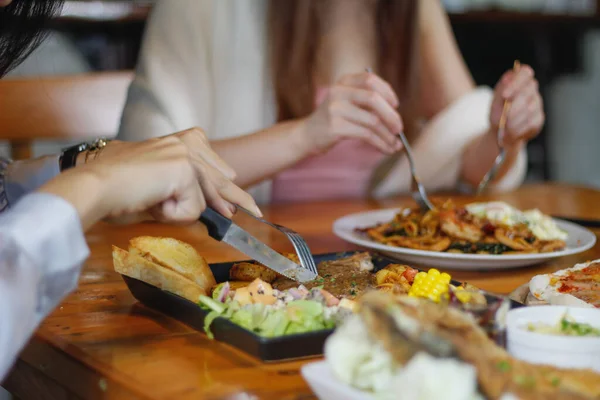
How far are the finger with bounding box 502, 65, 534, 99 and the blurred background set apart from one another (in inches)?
83.0

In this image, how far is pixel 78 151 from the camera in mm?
1348

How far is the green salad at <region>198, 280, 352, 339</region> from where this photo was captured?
0.85m

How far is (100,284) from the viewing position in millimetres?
1252

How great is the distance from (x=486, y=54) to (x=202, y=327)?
3850 mm

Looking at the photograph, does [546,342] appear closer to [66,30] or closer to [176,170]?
[176,170]

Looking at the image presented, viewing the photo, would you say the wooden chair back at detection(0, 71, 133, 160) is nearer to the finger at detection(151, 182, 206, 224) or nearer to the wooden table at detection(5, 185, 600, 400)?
the wooden table at detection(5, 185, 600, 400)

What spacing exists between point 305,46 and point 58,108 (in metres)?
0.77

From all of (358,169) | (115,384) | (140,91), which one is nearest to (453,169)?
(358,169)

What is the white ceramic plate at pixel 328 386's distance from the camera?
2.06ft

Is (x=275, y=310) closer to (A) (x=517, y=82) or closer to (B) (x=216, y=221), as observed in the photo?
(B) (x=216, y=221)

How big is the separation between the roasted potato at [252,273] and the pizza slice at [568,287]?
14.4 inches

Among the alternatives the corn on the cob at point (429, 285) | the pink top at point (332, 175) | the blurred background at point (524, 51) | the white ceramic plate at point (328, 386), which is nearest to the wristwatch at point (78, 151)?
the corn on the cob at point (429, 285)

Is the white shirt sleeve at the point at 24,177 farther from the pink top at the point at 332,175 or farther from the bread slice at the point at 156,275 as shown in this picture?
the pink top at the point at 332,175

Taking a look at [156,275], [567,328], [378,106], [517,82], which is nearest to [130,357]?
[156,275]
